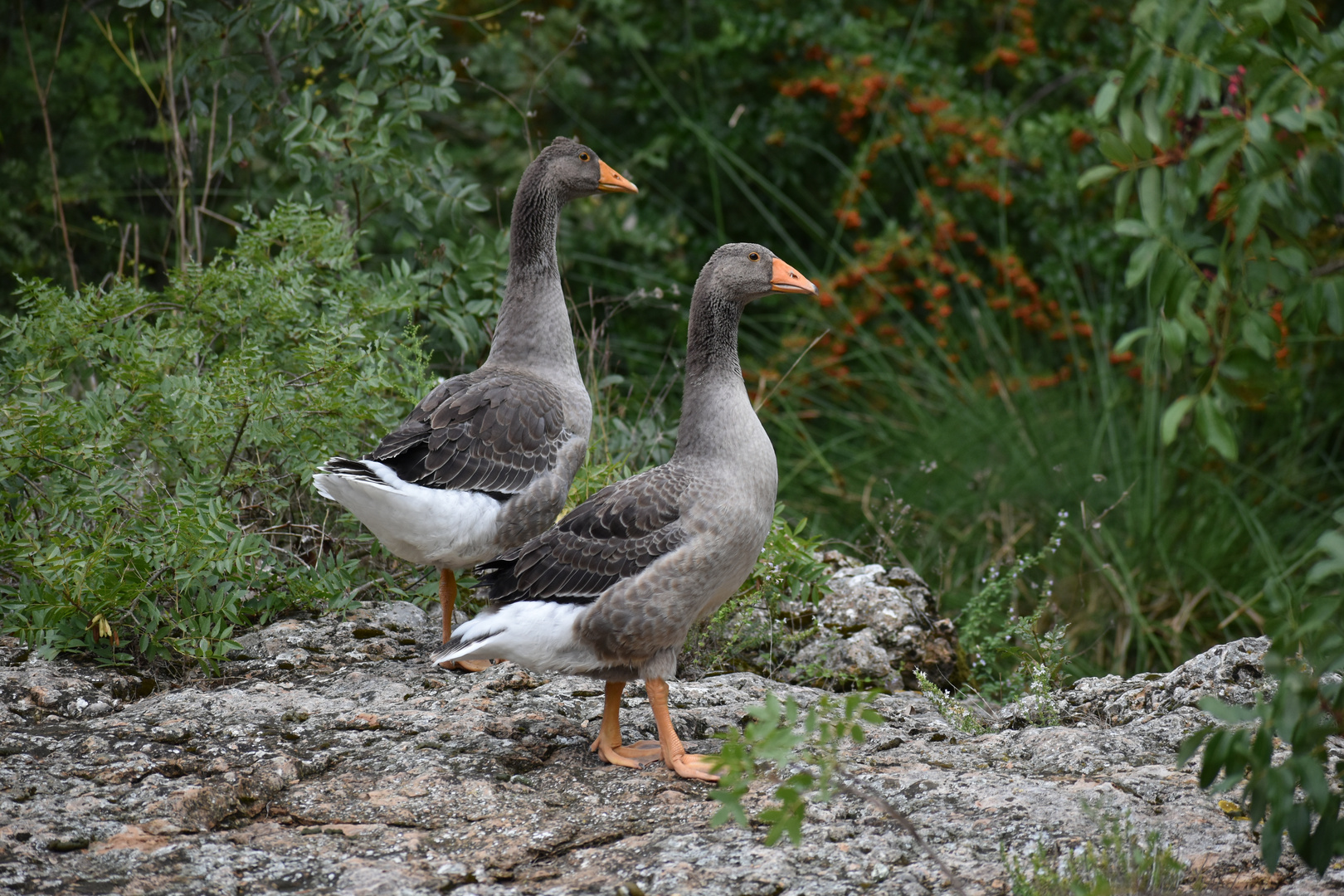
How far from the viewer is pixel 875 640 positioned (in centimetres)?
519

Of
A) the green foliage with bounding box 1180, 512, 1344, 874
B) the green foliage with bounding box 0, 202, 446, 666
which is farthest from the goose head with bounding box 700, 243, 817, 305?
the green foliage with bounding box 1180, 512, 1344, 874

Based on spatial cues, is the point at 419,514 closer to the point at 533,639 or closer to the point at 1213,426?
the point at 533,639

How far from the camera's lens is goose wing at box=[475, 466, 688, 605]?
3834 millimetres

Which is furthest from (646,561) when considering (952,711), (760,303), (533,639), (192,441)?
(760,303)

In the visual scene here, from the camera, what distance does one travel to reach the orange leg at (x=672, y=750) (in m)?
3.69

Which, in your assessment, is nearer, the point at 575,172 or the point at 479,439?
the point at 479,439

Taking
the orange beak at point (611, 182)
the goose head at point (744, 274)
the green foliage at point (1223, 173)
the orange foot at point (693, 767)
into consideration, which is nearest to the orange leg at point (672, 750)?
the orange foot at point (693, 767)

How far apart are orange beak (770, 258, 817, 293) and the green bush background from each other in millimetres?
1319

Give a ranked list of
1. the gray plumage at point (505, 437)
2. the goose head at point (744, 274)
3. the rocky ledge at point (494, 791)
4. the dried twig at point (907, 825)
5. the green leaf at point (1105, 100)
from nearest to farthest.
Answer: the green leaf at point (1105, 100), the dried twig at point (907, 825), the rocky ledge at point (494, 791), the goose head at point (744, 274), the gray plumage at point (505, 437)

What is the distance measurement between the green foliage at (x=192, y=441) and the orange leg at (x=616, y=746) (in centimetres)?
155

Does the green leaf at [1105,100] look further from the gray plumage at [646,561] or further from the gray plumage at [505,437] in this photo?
the gray plumage at [505,437]

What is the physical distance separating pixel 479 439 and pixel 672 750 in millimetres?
1670

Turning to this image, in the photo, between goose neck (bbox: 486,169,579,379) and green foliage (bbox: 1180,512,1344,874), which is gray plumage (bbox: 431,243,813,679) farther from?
green foliage (bbox: 1180,512,1344,874)

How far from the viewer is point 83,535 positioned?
4551 millimetres
